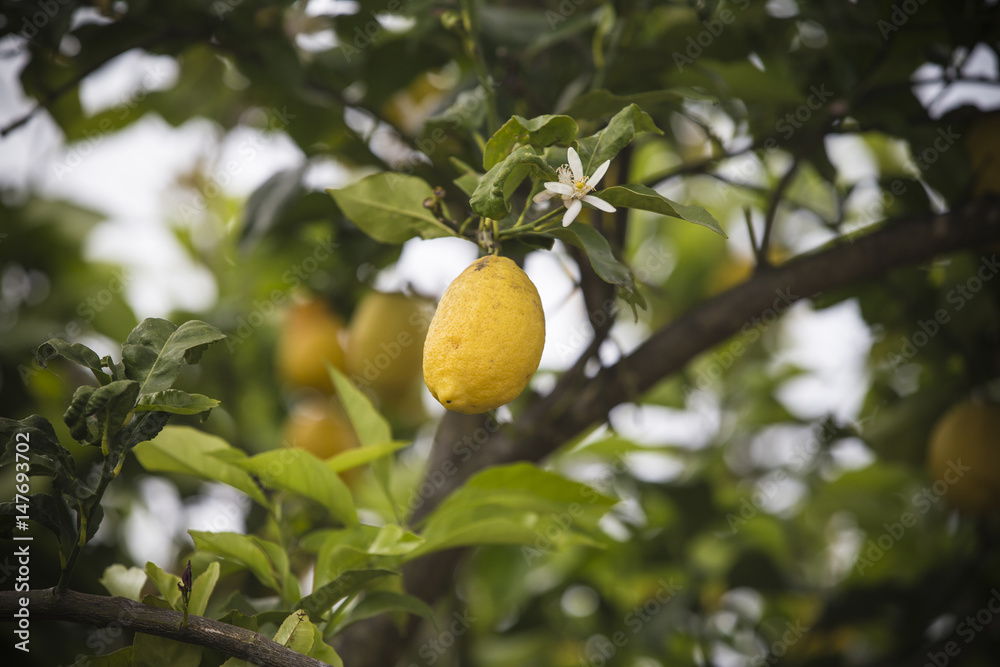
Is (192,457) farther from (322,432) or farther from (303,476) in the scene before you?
(322,432)

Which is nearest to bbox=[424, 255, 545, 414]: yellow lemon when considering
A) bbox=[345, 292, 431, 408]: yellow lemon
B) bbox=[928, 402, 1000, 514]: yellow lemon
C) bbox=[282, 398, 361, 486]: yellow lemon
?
bbox=[345, 292, 431, 408]: yellow lemon

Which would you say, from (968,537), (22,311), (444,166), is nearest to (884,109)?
(444,166)

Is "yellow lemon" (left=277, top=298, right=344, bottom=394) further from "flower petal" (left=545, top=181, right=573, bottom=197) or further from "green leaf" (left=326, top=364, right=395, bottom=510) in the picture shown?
"flower petal" (left=545, top=181, right=573, bottom=197)

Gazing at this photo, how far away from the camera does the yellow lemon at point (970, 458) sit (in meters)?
1.22

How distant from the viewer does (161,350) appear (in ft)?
1.81

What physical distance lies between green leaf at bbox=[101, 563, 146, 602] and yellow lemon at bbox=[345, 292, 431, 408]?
703mm

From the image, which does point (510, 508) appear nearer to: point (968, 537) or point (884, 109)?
point (884, 109)

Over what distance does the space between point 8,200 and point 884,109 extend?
5.85ft

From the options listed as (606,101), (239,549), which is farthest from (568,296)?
(239,549)

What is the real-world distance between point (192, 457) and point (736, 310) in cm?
78

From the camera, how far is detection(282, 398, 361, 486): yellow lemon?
4.75 ft

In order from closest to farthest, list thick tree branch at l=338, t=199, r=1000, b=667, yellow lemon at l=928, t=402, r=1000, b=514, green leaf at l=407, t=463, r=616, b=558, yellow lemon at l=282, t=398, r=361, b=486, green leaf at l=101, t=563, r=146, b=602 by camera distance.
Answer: green leaf at l=101, t=563, r=146, b=602
green leaf at l=407, t=463, r=616, b=558
thick tree branch at l=338, t=199, r=1000, b=667
yellow lemon at l=928, t=402, r=1000, b=514
yellow lemon at l=282, t=398, r=361, b=486

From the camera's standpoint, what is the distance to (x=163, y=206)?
202 centimetres

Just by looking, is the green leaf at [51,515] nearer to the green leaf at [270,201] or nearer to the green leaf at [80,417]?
the green leaf at [80,417]
